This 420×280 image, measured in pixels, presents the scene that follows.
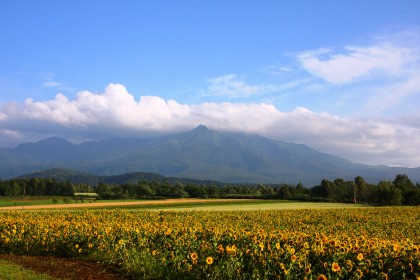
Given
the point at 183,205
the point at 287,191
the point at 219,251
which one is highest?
the point at 219,251

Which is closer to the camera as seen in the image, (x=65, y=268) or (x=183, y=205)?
(x=65, y=268)

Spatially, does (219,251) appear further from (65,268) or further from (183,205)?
(183,205)

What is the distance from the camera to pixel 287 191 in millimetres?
111750

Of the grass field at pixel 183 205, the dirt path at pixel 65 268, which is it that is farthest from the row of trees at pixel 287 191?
the dirt path at pixel 65 268

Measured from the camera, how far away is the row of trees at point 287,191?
91312 mm

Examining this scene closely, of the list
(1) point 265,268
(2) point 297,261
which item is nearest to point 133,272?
(1) point 265,268

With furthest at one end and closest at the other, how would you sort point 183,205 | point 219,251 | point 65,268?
1. point 183,205
2. point 65,268
3. point 219,251

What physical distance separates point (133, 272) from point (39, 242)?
22.3ft

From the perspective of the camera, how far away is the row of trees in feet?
300

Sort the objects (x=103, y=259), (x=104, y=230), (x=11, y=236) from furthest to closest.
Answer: (x=11, y=236) < (x=104, y=230) < (x=103, y=259)

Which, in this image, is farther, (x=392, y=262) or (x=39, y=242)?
(x=39, y=242)

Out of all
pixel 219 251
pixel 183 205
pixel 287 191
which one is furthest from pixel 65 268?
pixel 287 191

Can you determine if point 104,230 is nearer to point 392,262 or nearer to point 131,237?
point 131,237

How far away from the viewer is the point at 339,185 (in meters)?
120
